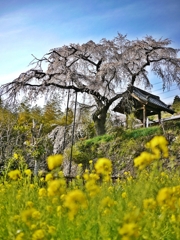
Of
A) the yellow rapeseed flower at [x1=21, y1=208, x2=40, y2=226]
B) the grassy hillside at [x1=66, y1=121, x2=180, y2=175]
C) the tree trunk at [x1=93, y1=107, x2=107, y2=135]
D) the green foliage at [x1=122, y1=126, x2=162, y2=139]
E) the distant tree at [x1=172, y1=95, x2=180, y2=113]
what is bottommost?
the yellow rapeseed flower at [x1=21, y1=208, x2=40, y2=226]

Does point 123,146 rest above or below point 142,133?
below

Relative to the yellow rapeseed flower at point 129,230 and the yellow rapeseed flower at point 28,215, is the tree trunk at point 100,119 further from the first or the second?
the yellow rapeseed flower at point 129,230

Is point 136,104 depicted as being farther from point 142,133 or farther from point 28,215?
point 28,215

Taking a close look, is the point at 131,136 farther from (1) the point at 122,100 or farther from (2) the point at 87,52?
(2) the point at 87,52

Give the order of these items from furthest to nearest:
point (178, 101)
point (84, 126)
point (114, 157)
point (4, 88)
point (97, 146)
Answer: point (178, 101) < point (84, 126) < point (4, 88) < point (97, 146) < point (114, 157)

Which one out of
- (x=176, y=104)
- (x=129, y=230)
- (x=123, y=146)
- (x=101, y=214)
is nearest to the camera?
(x=129, y=230)

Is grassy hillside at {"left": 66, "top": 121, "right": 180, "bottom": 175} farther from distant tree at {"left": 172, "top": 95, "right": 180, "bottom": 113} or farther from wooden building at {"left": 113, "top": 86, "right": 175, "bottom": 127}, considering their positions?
distant tree at {"left": 172, "top": 95, "right": 180, "bottom": 113}

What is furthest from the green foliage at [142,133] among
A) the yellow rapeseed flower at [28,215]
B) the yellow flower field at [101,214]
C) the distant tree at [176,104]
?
the distant tree at [176,104]

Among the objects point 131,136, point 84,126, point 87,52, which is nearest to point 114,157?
point 131,136

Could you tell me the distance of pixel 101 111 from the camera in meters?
17.4

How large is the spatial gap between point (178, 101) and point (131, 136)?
15.1 metres

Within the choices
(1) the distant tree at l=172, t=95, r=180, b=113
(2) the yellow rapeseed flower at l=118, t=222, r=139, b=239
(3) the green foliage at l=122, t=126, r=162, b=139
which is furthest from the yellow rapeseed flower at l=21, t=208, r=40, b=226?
(1) the distant tree at l=172, t=95, r=180, b=113

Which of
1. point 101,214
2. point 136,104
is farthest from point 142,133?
point 101,214

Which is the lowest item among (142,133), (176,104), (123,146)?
(123,146)
